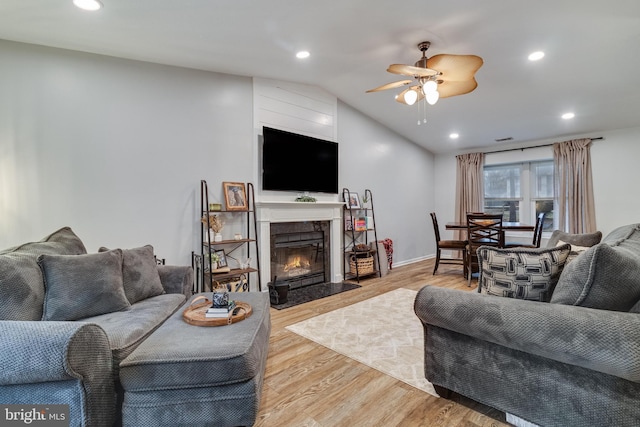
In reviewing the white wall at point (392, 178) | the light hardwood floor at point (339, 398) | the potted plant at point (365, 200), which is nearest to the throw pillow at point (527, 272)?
the light hardwood floor at point (339, 398)

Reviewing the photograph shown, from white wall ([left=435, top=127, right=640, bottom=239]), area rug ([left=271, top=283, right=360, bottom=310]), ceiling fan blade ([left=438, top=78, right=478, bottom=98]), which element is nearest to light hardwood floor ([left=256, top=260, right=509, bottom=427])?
area rug ([left=271, top=283, right=360, bottom=310])

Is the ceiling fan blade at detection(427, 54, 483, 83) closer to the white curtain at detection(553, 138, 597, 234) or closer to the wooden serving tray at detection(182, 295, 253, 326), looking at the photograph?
the wooden serving tray at detection(182, 295, 253, 326)

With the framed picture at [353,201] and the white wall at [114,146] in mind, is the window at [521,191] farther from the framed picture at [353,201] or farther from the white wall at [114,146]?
the white wall at [114,146]

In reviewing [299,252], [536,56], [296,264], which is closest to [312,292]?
[296,264]

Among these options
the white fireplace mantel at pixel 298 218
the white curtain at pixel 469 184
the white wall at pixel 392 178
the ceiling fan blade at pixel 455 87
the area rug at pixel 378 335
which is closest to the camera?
the area rug at pixel 378 335

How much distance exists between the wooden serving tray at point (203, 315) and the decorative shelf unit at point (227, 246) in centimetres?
102

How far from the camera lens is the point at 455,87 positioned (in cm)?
280

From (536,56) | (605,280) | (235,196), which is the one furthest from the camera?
(235,196)

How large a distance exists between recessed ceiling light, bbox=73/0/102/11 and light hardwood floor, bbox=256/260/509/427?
2739 mm

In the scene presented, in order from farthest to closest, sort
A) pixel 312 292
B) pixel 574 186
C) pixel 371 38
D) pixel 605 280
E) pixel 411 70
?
pixel 574 186 → pixel 312 292 → pixel 371 38 → pixel 411 70 → pixel 605 280

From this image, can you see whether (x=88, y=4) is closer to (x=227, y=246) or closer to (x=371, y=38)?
(x=371, y=38)

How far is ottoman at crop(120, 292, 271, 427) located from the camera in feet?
4.55

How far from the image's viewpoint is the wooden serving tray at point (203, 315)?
179cm

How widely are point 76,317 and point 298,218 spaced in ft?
8.64
